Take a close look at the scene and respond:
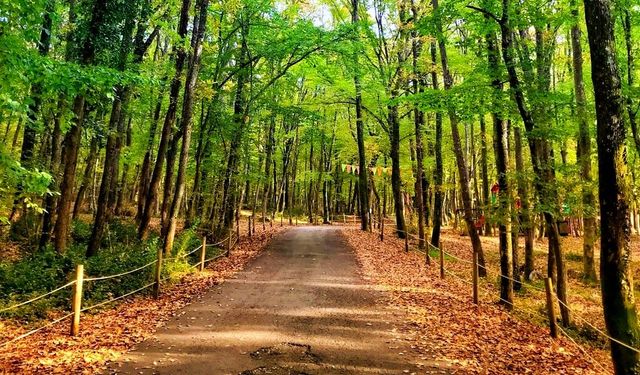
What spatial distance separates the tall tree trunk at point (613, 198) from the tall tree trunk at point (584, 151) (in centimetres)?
363

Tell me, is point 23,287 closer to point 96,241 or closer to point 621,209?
point 96,241

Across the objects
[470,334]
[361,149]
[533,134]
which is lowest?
[470,334]

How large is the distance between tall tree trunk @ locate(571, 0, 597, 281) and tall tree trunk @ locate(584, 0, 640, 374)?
363cm

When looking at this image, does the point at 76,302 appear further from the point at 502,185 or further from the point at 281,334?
the point at 502,185

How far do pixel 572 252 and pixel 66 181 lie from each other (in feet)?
72.8

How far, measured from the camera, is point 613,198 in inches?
214

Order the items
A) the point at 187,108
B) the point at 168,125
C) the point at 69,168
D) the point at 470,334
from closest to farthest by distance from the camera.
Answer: the point at 470,334 < the point at 69,168 < the point at 187,108 < the point at 168,125

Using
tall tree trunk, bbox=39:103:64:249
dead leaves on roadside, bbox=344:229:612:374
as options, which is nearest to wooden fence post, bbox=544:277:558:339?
dead leaves on roadside, bbox=344:229:612:374

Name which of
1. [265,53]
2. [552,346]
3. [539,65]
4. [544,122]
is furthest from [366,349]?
[265,53]

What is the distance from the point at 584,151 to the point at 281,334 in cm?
987

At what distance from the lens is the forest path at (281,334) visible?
20.4 ft

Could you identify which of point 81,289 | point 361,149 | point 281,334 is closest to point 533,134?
point 281,334

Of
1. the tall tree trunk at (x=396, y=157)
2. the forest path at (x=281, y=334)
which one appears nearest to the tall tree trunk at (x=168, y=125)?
the forest path at (x=281, y=334)

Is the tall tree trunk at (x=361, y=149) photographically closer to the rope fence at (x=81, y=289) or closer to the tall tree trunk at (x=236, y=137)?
the tall tree trunk at (x=236, y=137)
